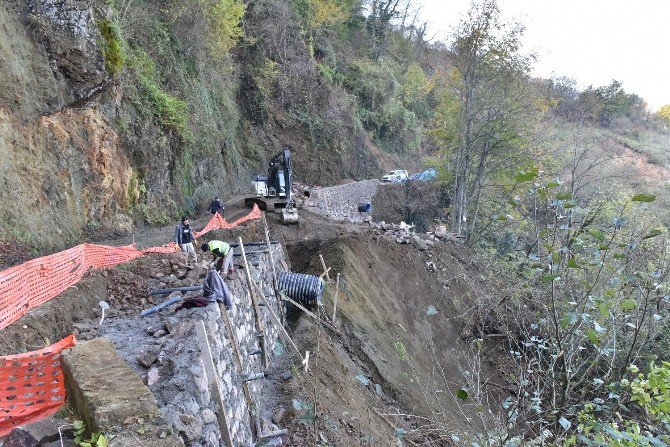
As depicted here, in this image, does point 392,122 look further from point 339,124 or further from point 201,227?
point 201,227

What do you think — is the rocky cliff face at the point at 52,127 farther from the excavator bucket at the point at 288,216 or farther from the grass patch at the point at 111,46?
the excavator bucket at the point at 288,216

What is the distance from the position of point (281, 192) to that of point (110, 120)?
6.70 metres

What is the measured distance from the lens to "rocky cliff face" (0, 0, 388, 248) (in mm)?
11297

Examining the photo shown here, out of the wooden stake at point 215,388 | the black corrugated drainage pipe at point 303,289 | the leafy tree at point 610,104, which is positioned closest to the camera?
the wooden stake at point 215,388

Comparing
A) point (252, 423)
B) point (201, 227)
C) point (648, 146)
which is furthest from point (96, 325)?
point (648, 146)

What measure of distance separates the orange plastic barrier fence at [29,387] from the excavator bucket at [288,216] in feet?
43.5

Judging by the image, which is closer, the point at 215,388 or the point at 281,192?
the point at 215,388

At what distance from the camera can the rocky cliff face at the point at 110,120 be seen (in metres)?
11.3

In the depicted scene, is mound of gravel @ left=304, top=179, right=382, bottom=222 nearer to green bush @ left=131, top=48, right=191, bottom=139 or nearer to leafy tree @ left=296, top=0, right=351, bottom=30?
green bush @ left=131, top=48, right=191, bottom=139

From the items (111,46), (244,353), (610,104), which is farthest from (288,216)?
(610,104)

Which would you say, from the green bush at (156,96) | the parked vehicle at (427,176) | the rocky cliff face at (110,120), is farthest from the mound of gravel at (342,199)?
the green bush at (156,96)

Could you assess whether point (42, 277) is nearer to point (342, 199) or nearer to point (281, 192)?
point (281, 192)

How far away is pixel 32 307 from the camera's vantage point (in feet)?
21.7

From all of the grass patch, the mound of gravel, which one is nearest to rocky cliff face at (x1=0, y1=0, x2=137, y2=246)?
the grass patch
